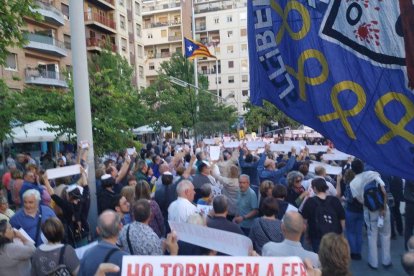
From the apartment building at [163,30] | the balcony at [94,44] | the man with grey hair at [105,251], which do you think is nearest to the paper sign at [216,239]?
the man with grey hair at [105,251]

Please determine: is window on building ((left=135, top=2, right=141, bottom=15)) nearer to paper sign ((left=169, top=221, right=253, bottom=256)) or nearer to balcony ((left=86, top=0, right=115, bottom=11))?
balcony ((left=86, top=0, right=115, bottom=11))

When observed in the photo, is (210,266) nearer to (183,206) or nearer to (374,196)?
(183,206)

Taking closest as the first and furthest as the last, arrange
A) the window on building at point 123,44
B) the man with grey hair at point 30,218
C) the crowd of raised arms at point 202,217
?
1. the crowd of raised arms at point 202,217
2. the man with grey hair at point 30,218
3. the window on building at point 123,44

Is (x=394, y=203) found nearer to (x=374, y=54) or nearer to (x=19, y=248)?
(x=374, y=54)

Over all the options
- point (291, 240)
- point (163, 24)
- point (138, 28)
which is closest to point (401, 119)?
point (291, 240)

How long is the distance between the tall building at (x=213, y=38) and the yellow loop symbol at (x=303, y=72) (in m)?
63.6

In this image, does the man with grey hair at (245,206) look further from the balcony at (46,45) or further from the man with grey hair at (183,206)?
the balcony at (46,45)

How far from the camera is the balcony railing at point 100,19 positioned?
142 feet

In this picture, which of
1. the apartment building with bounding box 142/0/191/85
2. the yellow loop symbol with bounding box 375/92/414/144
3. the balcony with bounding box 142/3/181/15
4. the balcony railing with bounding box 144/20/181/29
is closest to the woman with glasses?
the yellow loop symbol with bounding box 375/92/414/144

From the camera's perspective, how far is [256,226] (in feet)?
15.8

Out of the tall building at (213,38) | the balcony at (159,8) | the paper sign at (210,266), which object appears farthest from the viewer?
the balcony at (159,8)

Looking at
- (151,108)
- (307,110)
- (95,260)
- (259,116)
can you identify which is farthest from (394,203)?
(259,116)

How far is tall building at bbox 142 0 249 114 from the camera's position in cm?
6738

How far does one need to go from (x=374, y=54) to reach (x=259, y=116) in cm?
3892
